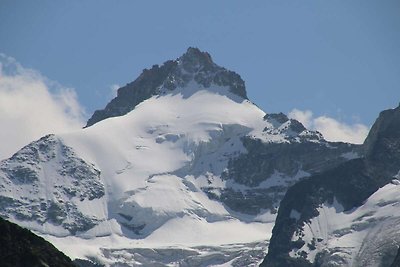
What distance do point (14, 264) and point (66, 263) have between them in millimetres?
6370

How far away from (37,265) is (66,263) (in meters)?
5.22

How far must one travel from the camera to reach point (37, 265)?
386 feet

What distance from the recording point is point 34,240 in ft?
401

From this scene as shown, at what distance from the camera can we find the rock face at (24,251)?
117m

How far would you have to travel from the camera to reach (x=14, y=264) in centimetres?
11719

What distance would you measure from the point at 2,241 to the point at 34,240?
3913mm

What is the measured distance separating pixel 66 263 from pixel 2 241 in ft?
20.6

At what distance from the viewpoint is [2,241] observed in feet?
390

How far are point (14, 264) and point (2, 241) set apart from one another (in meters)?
2.64

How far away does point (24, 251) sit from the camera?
389 feet

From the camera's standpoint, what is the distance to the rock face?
117 m
